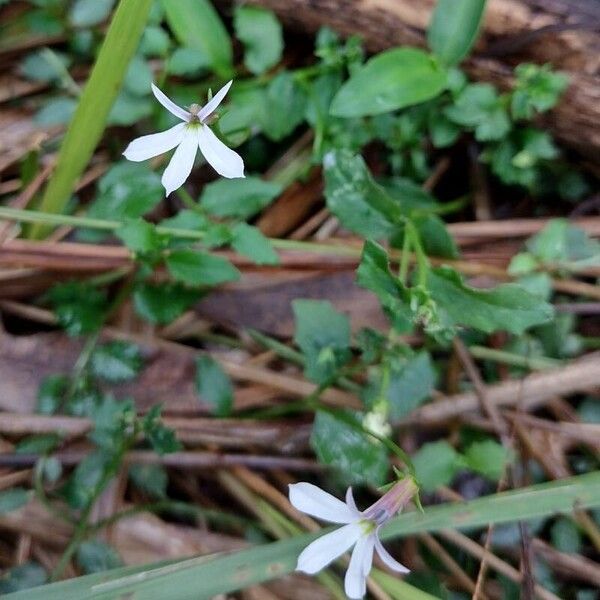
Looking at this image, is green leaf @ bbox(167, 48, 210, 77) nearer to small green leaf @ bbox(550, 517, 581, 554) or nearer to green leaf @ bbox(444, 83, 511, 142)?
green leaf @ bbox(444, 83, 511, 142)

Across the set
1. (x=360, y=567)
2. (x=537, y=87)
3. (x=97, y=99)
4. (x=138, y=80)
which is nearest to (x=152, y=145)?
(x=97, y=99)

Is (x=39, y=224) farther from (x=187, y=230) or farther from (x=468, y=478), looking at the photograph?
(x=468, y=478)

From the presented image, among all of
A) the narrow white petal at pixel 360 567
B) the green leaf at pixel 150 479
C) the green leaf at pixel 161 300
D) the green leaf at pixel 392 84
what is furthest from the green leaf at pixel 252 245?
the narrow white petal at pixel 360 567

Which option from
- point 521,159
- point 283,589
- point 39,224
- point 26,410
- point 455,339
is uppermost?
point 521,159

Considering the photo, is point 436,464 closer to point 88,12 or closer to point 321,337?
point 321,337

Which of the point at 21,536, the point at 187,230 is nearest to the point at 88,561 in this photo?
the point at 21,536

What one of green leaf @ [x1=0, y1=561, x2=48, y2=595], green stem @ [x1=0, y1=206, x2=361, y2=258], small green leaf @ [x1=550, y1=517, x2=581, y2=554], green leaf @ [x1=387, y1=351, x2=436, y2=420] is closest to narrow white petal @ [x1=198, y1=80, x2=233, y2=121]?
green stem @ [x1=0, y1=206, x2=361, y2=258]

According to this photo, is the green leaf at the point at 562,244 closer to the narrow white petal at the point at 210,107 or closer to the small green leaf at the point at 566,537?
the small green leaf at the point at 566,537

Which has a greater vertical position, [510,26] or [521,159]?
[510,26]
